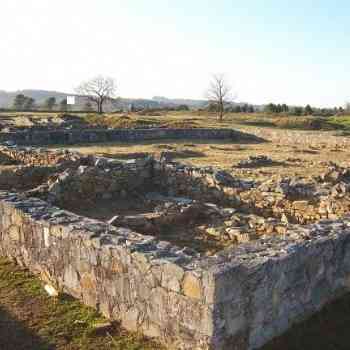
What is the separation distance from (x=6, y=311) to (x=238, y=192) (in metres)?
5.71

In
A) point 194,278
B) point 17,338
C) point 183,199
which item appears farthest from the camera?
point 183,199

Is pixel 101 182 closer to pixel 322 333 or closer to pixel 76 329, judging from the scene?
pixel 76 329

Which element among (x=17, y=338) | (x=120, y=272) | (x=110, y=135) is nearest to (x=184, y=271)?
(x=120, y=272)

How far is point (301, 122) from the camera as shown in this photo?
4141cm

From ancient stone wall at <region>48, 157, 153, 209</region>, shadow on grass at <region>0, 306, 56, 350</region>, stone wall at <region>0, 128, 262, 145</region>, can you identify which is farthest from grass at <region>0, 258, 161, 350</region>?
stone wall at <region>0, 128, 262, 145</region>

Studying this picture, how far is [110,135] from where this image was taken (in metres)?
29.1

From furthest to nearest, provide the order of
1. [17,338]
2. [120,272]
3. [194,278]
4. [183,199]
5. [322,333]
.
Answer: [183,199]
[120,272]
[322,333]
[17,338]
[194,278]

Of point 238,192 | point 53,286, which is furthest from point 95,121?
point 53,286

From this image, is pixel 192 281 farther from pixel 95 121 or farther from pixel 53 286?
pixel 95 121

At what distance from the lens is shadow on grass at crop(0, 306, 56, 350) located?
5168 millimetres

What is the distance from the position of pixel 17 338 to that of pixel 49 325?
0.38 metres

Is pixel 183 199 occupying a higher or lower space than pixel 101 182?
lower

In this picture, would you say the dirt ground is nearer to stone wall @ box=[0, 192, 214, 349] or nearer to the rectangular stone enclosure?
the rectangular stone enclosure

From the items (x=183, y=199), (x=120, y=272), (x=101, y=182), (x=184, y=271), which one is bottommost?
(x=183, y=199)
